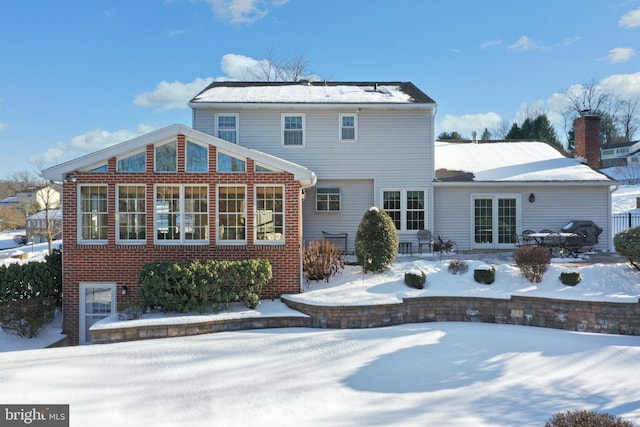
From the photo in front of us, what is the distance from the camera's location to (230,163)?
30.2 ft

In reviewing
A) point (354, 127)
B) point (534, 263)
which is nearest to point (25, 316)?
point (354, 127)

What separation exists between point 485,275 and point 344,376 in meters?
5.22

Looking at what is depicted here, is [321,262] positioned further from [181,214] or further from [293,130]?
[293,130]

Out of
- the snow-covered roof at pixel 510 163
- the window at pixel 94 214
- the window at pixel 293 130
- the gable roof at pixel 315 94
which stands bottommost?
the window at pixel 94 214

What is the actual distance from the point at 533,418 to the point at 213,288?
6.35 meters

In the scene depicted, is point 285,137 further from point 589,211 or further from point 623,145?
point 623,145

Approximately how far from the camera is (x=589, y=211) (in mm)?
13484

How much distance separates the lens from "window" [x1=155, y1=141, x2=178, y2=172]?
357 inches

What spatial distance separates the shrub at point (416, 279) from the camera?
8.92 metres

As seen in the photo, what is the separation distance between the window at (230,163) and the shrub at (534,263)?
291 inches

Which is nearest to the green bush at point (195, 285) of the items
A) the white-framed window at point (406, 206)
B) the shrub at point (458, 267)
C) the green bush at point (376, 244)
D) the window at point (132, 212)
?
the window at point (132, 212)

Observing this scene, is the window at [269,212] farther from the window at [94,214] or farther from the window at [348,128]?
the window at [348,128]

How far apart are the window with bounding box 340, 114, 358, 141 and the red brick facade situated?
16.2ft

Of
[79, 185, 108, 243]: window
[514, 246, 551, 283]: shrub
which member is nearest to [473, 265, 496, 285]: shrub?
[514, 246, 551, 283]: shrub
